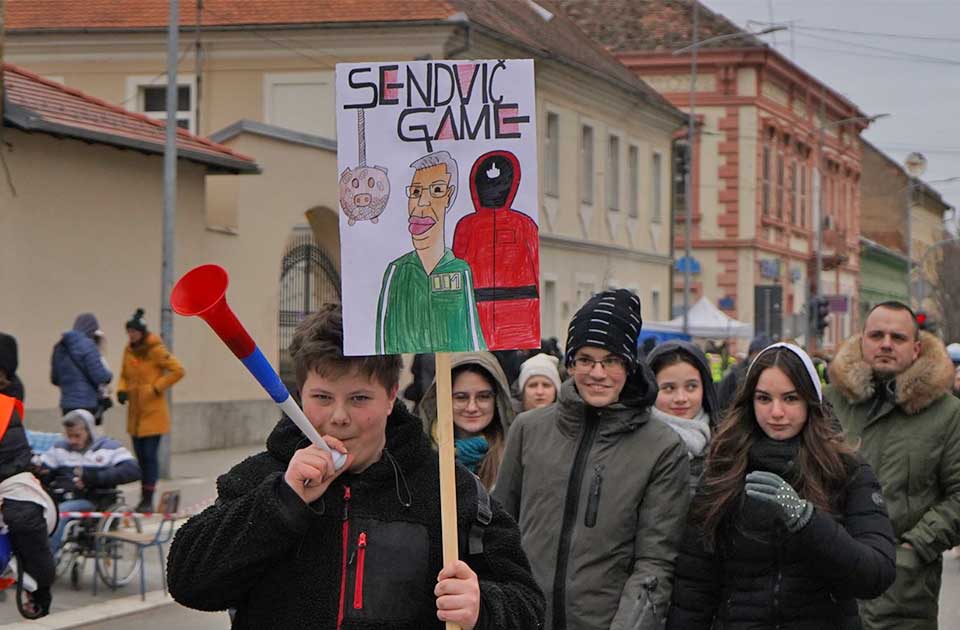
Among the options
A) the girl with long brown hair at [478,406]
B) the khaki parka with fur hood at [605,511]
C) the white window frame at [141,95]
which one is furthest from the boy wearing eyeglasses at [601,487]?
the white window frame at [141,95]

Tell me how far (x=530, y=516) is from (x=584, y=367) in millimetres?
489

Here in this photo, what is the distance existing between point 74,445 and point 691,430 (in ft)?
22.3

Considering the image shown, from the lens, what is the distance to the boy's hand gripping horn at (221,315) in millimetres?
2854

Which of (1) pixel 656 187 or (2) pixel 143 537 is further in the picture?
(1) pixel 656 187

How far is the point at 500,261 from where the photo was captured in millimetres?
3600

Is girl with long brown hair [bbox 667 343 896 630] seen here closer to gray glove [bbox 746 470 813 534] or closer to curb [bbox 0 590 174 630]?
gray glove [bbox 746 470 813 534]

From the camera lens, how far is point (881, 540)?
482 cm

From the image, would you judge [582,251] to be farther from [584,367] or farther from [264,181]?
[584,367]

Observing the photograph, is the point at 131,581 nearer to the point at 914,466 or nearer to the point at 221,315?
the point at 914,466

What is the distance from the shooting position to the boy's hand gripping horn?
2854 millimetres

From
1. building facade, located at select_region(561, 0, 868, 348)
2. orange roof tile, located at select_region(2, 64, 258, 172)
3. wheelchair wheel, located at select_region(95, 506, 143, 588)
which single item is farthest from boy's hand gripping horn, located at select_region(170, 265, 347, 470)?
building facade, located at select_region(561, 0, 868, 348)

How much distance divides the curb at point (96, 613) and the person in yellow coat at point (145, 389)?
13.9 ft

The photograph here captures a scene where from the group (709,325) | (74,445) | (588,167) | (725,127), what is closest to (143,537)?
(74,445)

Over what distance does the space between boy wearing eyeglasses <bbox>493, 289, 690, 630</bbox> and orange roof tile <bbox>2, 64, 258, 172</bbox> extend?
1422 cm
